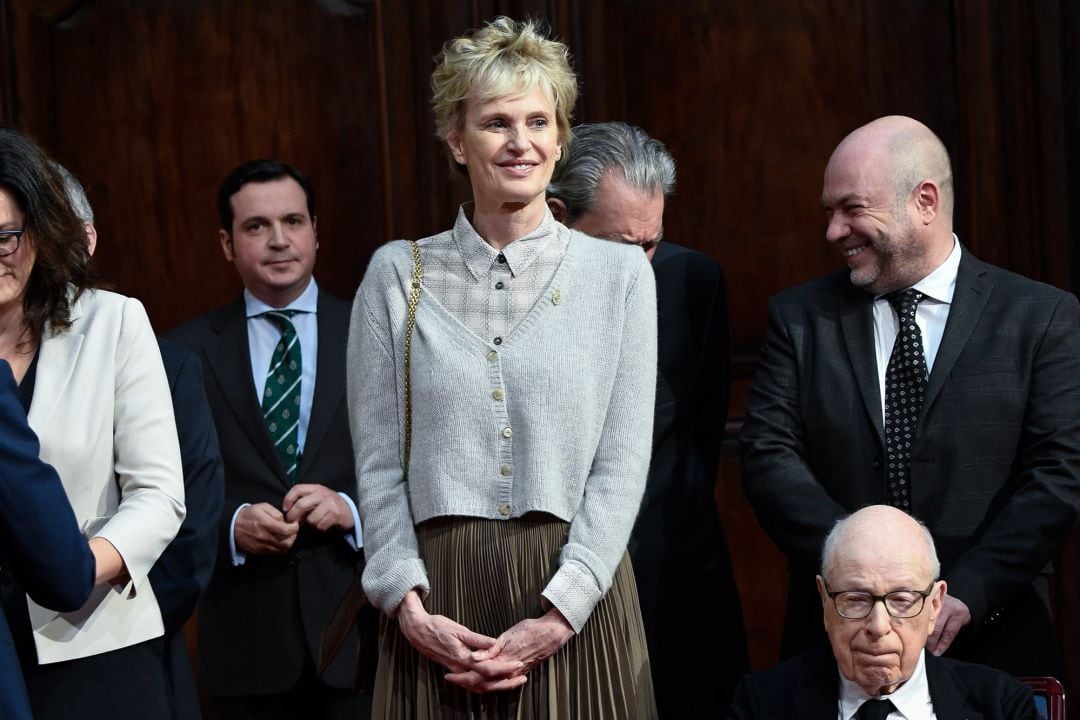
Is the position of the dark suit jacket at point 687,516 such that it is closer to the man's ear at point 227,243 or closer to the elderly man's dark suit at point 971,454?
the elderly man's dark suit at point 971,454

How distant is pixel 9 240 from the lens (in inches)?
103

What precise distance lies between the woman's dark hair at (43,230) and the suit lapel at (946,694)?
155 cm

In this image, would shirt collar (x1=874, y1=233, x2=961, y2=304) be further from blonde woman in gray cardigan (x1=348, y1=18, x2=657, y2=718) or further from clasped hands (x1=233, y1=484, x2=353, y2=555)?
clasped hands (x1=233, y1=484, x2=353, y2=555)

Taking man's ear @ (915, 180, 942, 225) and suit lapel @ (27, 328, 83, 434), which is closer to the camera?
suit lapel @ (27, 328, 83, 434)

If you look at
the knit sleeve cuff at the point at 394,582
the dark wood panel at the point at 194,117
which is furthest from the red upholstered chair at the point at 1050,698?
the dark wood panel at the point at 194,117

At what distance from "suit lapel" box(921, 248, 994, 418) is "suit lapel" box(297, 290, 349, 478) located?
144 cm

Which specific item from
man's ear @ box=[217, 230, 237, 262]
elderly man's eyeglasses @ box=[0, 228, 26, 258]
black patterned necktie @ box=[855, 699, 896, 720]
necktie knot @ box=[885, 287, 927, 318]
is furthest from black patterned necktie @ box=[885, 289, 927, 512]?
man's ear @ box=[217, 230, 237, 262]

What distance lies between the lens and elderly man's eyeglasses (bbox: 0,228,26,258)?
260cm

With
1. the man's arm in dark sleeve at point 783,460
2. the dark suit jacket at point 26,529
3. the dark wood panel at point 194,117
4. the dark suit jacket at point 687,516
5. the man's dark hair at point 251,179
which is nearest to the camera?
the dark suit jacket at point 26,529

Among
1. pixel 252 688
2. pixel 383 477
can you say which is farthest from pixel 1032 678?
pixel 252 688

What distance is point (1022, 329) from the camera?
3.08 m

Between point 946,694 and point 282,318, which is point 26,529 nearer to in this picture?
point 946,694

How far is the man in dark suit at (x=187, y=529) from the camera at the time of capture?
9.04 ft

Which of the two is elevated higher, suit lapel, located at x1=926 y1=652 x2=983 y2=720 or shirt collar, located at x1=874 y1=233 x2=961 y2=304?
shirt collar, located at x1=874 y1=233 x2=961 y2=304
